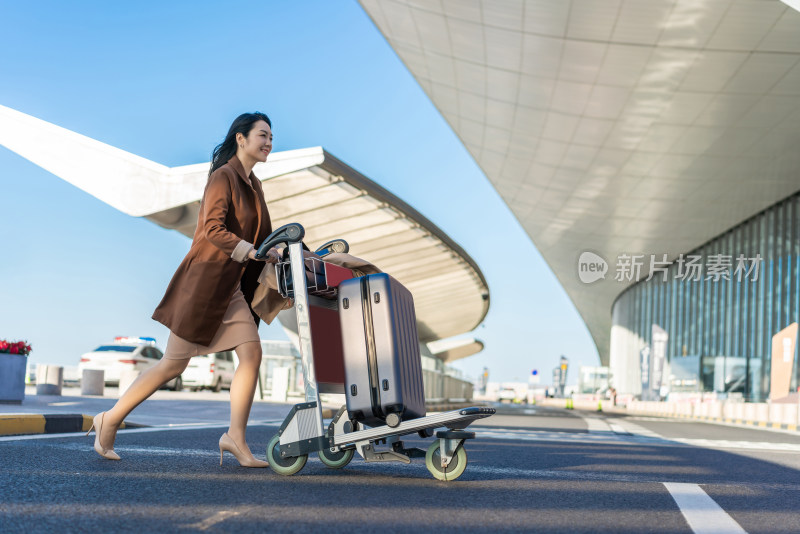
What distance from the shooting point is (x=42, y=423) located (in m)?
6.22

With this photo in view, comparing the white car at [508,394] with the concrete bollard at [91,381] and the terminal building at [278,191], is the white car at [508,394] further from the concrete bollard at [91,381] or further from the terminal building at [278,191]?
the concrete bollard at [91,381]

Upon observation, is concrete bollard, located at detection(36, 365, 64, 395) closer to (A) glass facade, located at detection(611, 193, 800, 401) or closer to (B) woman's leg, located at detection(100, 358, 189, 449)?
(B) woman's leg, located at detection(100, 358, 189, 449)

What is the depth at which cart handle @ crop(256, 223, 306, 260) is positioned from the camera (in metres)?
3.55

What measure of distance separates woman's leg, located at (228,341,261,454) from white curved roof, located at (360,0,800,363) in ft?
61.9

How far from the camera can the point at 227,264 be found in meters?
3.93

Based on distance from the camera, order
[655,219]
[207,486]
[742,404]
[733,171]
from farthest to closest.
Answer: [655,219]
[733,171]
[742,404]
[207,486]

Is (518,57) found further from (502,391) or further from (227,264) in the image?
(502,391)

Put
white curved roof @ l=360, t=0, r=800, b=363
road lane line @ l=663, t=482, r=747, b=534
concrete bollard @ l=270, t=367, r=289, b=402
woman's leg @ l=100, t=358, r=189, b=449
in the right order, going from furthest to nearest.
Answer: white curved roof @ l=360, t=0, r=800, b=363 < concrete bollard @ l=270, t=367, r=289, b=402 < woman's leg @ l=100, t=358, r=189, b=449 < road lane line @ l=663, t=482, r=747, b=534

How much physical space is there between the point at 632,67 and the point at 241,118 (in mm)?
22214

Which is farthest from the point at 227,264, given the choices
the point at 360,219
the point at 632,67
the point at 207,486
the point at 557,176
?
the point at 557,176

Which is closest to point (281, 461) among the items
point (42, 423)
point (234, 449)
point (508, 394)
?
point (234, 449)

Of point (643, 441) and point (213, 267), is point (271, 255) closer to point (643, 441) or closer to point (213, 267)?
point (213, 267)

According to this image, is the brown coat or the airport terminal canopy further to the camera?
the airport terminal canopy

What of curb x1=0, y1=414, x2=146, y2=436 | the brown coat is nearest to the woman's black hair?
the brown coat
